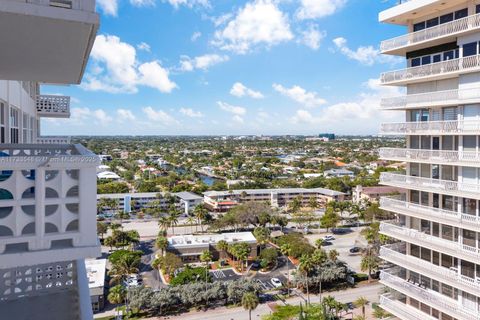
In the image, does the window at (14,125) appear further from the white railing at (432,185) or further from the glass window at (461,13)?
the glass window at (461,13)

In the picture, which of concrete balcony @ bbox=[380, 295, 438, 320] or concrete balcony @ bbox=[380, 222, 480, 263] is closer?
concrete balcony @ bbox=[380, 222, 480, 263]

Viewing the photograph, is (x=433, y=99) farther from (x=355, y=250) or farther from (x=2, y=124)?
(x=355, y=250)

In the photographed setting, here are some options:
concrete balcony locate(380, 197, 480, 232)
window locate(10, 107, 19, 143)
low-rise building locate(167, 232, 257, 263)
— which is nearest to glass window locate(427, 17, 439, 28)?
concrete balcony locate(380, 197, 480, 232)

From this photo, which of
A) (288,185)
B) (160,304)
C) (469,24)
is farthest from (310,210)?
(469,24)

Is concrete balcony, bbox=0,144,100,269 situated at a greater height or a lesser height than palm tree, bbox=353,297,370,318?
greater

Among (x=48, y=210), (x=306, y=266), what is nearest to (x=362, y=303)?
(x=306, y=266)

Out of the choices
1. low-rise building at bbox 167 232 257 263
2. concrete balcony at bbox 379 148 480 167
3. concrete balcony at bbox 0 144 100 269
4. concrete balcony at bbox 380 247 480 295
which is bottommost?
low-rise building at bbox 167 232 257 263

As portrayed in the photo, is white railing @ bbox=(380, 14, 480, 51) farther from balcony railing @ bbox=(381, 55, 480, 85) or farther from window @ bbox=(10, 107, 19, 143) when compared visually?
window @ bbox=(10, 107, 19, 143)
